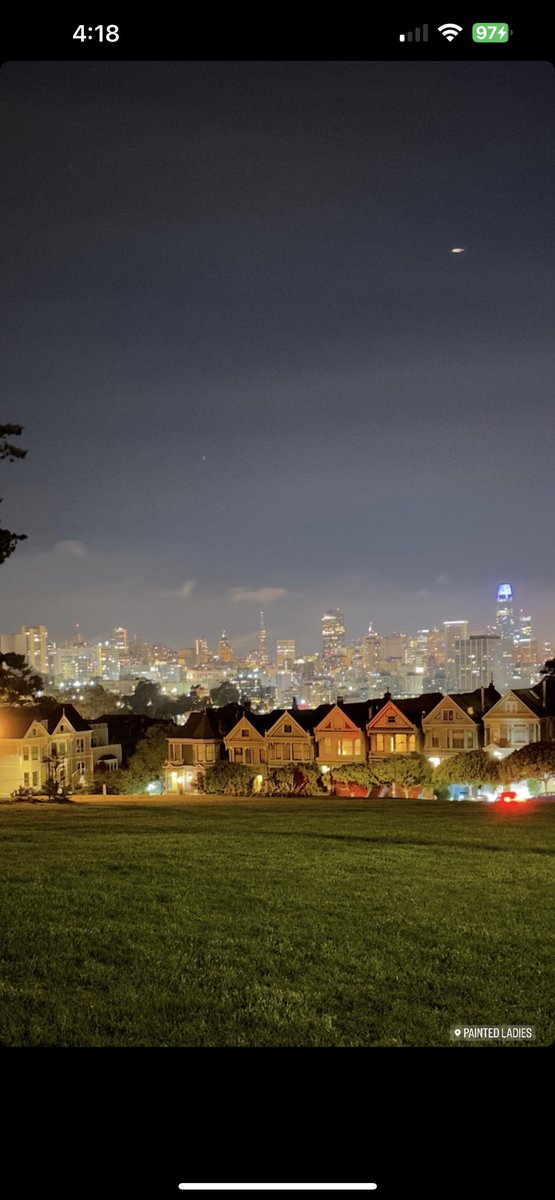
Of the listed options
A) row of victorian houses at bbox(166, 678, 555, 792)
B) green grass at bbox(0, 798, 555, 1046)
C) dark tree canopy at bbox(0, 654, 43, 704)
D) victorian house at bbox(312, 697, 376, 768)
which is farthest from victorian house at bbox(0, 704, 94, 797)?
victorian house at bbox(312, 697, 376, 768)

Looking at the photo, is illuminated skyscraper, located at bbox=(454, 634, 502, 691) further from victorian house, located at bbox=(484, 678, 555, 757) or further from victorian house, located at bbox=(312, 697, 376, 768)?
victorian house, located at bbox=(312, 697, 376, 768)
